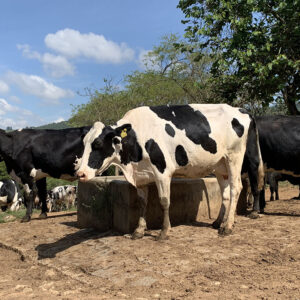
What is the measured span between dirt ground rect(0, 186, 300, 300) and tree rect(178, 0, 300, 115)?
5.61 meters

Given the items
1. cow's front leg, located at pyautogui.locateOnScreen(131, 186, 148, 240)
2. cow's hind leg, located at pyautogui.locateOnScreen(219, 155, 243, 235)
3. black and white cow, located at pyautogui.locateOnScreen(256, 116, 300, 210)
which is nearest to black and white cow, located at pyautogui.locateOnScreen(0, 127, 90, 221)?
cow's front leg, located at pyautogui.locateOnScreen(131, 186, 148, 240)

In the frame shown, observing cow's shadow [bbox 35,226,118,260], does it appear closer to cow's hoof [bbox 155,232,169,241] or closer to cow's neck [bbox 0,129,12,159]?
cow's hoof [bbox 155,232,169,241]

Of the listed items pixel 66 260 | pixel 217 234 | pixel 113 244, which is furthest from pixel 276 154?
pixel 66 260

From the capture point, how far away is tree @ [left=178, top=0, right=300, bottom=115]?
416 inches

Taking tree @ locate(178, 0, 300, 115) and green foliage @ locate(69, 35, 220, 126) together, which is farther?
green foliage @ locate(69, 35, 220, 126)

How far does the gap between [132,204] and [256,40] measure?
738 cm

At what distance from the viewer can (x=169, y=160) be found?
545cm

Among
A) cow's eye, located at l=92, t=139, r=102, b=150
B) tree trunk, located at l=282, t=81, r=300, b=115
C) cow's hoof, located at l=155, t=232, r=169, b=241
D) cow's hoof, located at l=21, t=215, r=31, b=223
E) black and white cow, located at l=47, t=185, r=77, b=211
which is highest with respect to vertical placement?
tree trunk, located at l=282, t=81, r=300, b=115

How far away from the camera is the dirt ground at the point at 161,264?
378 cm

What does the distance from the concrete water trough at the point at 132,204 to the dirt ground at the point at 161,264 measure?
30cm

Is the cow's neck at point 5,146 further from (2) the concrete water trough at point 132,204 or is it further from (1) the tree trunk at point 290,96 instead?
(1) the tree trunk at point 290,96

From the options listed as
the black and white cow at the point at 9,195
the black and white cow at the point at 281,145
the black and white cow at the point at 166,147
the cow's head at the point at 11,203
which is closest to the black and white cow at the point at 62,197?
the cow's head at the point at 11,203

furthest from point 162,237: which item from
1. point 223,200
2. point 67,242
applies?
point 67,242

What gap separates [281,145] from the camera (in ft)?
23.9
